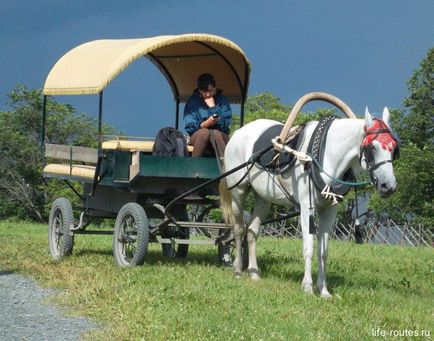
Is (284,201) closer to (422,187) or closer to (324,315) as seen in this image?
(324,315)

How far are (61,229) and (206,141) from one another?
291 cm

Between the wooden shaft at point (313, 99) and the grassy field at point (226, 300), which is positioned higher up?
the wooden shaft at point (313, 99)

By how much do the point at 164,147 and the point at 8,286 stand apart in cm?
284

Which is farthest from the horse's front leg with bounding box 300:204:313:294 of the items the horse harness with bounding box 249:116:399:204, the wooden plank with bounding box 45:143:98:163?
the wooden plank with bounding box 45:143:98:163

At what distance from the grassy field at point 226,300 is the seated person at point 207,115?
1.81 metres

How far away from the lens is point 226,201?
10.8m

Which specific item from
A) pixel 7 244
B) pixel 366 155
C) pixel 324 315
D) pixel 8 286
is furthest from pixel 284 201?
pixel 7 244

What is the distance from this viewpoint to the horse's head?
801 cm

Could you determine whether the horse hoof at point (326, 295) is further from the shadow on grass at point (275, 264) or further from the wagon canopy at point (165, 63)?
the wagon canopy at point (165, 63)

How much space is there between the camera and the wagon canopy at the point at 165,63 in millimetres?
10789

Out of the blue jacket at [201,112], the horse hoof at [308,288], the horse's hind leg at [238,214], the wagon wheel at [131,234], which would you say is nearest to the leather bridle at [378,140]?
the horse hoof at [308,288]

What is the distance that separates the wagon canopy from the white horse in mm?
1730

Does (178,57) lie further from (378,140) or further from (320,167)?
(378,140)

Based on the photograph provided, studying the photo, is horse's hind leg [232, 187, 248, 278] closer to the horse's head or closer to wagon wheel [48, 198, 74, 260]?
the horse's head
